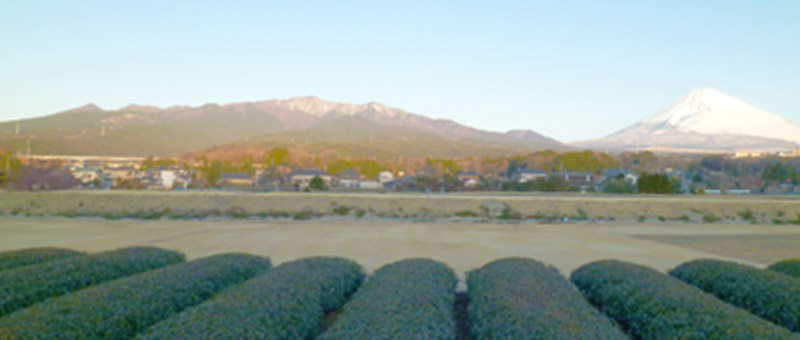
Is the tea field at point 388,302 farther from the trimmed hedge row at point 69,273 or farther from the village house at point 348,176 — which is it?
the village house at point 348,176

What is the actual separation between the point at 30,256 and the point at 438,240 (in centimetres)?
1439

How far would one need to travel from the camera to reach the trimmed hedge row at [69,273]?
28.5ft

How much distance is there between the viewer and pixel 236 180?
9244 centimetres

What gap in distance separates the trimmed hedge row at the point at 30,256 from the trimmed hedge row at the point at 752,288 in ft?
45.3

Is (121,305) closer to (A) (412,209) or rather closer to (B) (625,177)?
(A) (412,209)

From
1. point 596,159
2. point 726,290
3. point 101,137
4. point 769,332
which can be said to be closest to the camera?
point 769,332

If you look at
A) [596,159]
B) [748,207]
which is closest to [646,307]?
[748,207]

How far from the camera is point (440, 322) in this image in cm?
728

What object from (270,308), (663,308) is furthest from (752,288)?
(270,308)

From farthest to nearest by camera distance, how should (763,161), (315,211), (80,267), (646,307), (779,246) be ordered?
1. (763,161)
2. (315,211)
3. (779,246)
4. (80,267)
5. (646,307)

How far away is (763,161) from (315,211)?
4420 inches

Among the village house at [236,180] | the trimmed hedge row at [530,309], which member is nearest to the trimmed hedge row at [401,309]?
the trimmed hedge row at [530,309]

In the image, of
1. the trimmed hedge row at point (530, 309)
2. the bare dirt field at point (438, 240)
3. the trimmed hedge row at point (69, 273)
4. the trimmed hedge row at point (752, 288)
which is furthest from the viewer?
the bare dirt field at point (438, 240)

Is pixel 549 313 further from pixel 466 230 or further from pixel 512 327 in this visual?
pixel 466 230
